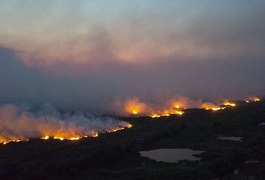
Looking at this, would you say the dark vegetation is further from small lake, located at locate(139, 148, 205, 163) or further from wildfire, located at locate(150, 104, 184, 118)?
wildfire, located at locate(150, 104, 184, 118)

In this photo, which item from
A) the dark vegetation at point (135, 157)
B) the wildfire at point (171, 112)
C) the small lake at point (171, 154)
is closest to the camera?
the dark vegetation at point (135, 157)

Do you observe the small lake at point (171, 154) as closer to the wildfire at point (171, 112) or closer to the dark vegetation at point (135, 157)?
the dark vegetation at point (135, 157)

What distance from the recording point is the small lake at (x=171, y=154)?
265 feet

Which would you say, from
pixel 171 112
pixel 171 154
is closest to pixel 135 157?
pixel 171 154

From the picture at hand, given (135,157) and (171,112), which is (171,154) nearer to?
(135,157)

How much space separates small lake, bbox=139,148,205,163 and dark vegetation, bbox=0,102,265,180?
2537 millimetres

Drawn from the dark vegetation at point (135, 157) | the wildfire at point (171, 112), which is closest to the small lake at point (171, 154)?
the dark vegetation at point (135, 157)

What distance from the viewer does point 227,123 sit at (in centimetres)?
13150

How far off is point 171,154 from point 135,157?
9.42 m

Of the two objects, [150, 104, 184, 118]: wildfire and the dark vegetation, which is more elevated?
[150, 104, 184, 118]: wildfire

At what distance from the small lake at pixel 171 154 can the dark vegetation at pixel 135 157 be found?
2.54 meters

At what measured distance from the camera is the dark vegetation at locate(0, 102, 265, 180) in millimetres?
65938

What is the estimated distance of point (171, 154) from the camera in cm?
8644

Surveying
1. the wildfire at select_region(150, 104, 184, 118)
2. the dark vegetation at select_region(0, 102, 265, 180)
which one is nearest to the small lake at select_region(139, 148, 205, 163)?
the dark vegetation at select_region(0, 102, 265, 180)
